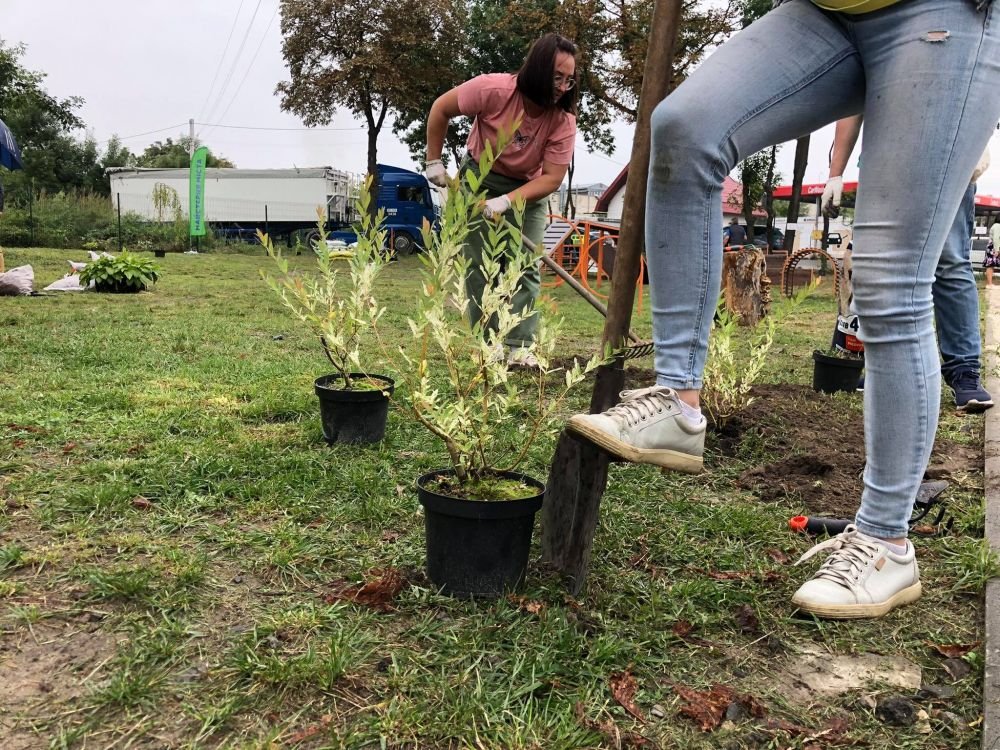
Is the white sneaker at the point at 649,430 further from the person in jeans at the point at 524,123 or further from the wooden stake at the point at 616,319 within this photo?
the person in jeans at the point at 524,123

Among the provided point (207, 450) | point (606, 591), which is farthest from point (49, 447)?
point (606, 591)

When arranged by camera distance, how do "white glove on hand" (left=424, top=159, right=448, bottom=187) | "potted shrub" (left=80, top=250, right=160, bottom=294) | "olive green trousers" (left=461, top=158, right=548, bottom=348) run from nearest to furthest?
"white glove on hand" (left=424, top=159, right=448, bottom=187), "olive green trousers" (left=461, top=158, right=548, bottom=348), "potted shrub" (left=80, top=250, right=160, bottom=294)

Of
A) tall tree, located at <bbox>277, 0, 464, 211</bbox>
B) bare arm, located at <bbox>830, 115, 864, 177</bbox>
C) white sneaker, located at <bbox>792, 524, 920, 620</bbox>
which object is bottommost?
white sneaker, located at <bbox>792, 524, 920, 620</bbox>

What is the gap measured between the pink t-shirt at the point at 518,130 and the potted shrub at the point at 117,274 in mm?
6398

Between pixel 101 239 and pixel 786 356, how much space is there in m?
21.0

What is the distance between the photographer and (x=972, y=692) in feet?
5.07

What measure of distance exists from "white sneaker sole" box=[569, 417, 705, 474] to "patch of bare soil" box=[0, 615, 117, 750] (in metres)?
1.04

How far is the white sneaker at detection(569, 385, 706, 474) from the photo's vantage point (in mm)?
1626

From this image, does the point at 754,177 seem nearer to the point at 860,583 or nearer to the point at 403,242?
the point at 403,242

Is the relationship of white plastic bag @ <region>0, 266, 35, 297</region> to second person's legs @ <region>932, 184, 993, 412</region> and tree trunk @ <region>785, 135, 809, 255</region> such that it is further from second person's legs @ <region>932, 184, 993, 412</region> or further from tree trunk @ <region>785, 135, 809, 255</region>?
tree trunk @ <region>785, 135, 809, 255</region>

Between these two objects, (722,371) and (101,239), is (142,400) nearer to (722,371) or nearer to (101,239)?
(722,371)

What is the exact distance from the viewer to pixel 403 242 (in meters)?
25.0

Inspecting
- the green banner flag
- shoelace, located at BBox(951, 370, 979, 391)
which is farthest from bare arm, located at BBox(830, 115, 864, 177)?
the green banner flag

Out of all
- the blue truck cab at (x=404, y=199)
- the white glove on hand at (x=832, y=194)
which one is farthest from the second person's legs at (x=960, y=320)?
the blue truck cab at (x=404, y=199)
